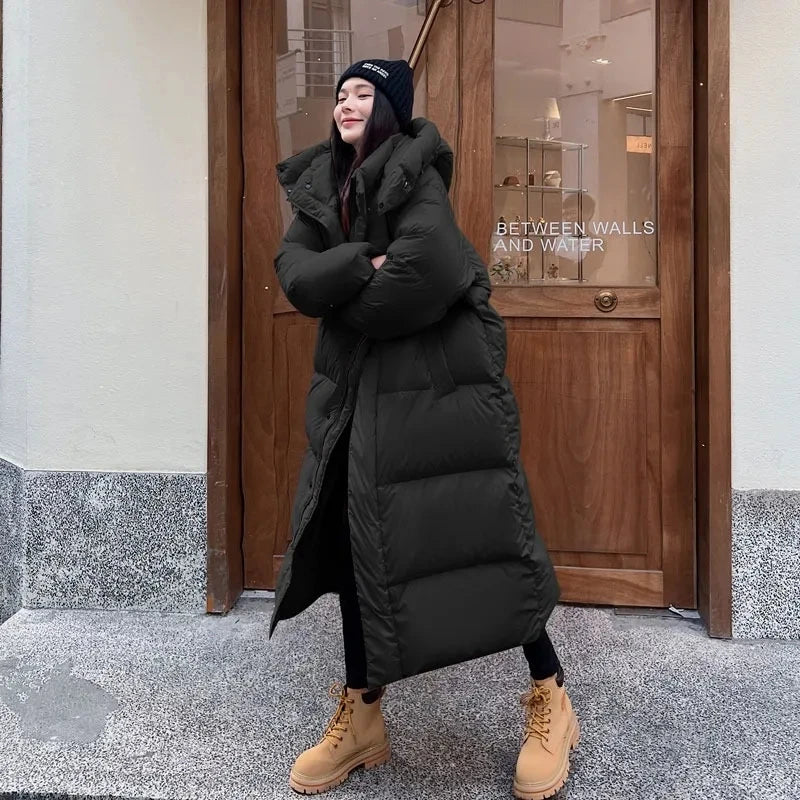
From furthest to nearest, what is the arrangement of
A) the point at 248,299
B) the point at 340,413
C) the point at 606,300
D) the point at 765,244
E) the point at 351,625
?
1. the point at 248,299
2. the point at 606,300
3. the point at 765,244
4. the point at 351,625
5. the point at 340,413

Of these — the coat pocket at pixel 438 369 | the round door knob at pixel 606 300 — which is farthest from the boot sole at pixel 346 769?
the round door knob at pixel 606 300

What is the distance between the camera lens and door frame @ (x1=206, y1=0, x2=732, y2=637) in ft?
10.6

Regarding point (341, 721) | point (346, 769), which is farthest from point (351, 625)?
point (346, 769)

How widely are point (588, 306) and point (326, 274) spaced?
1831 mm

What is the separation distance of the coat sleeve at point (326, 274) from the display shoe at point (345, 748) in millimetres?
1148

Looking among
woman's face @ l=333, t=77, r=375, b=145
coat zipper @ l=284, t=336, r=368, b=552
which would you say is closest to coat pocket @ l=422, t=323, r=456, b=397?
coat zipper @ l=284, t=336, r=368, b=552

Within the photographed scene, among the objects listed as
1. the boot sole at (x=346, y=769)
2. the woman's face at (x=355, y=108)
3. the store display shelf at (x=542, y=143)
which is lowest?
the boot sole at (x=346, y=769)

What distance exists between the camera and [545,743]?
7.39 ft

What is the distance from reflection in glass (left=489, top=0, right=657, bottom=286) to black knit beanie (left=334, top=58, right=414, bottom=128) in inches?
55.5

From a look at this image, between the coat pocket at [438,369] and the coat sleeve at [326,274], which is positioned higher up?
the coat sleeve at [326,274]

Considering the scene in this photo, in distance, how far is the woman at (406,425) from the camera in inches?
80.6

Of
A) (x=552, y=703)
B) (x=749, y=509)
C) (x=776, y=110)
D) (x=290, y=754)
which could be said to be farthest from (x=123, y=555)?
(x=776, y=110)

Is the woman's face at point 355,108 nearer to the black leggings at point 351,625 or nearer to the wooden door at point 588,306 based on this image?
the black leggings at point 351,625

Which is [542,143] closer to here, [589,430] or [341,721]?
[589,430]
